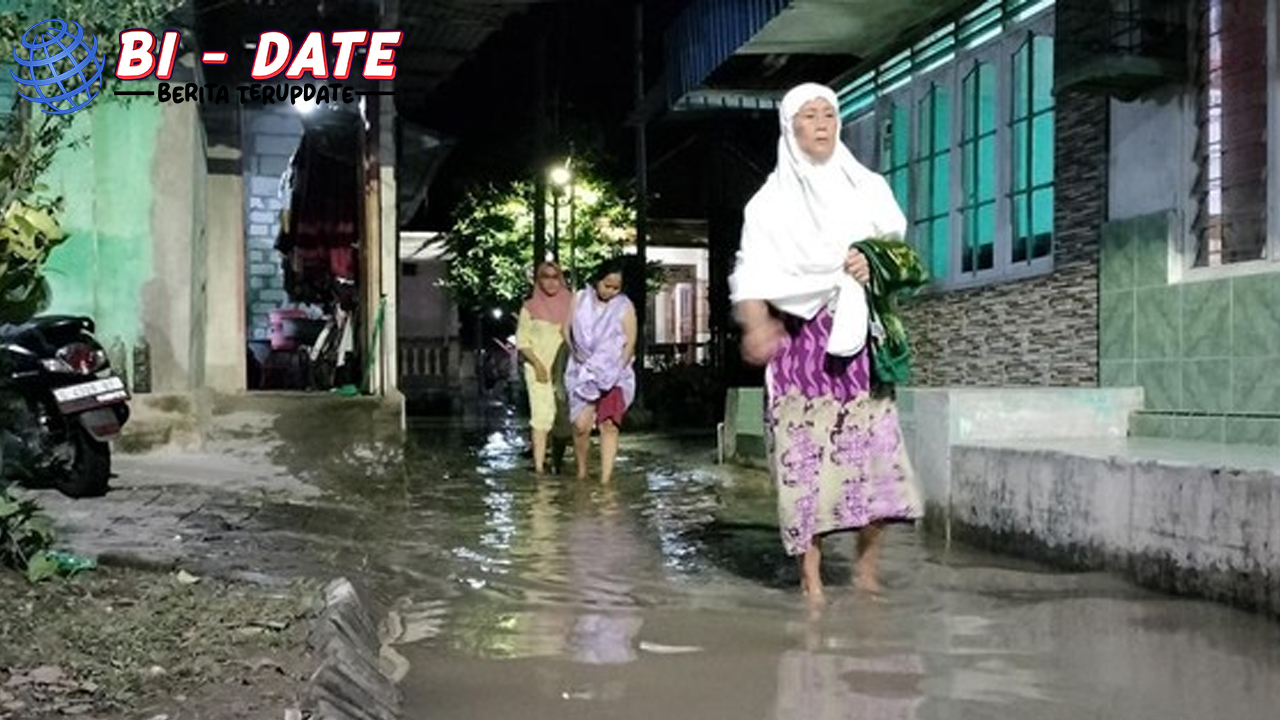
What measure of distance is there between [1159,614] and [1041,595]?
1.55ft

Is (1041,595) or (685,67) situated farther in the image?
(685,67)

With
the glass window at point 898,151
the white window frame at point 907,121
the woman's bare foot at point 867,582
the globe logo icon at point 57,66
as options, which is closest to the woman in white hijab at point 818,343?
the woman's bare foot at point 867,582

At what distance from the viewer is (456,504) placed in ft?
24.3

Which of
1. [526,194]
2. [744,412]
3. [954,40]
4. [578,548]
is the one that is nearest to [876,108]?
[954,40]

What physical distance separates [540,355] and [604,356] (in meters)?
0.87

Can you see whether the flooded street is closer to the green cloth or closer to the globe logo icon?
the green cloth

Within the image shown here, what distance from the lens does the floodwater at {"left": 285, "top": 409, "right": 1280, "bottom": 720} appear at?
3125 millimetres

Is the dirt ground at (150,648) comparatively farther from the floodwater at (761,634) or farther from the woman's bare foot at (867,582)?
the woman's bare foot at (867,582)

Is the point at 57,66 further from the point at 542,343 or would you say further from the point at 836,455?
the point at 542,343

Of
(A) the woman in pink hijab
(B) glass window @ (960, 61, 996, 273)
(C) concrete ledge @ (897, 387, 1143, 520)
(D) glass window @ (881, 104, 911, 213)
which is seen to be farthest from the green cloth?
(D) glass window @ (881, 104, 911, 213)

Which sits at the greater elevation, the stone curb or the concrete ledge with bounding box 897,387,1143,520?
the concrete ledge with bounding box 897,387,1143,520

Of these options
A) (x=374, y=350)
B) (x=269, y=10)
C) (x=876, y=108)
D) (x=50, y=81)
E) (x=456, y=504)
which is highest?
(x=269, y=10)

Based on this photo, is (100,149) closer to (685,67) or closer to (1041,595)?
(685,67)

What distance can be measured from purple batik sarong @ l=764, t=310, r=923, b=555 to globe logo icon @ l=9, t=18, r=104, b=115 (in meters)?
2.66
